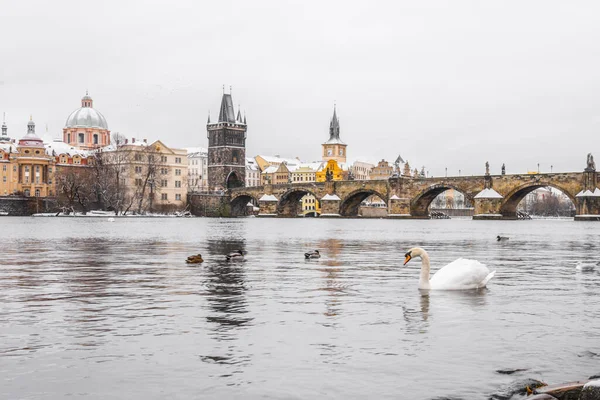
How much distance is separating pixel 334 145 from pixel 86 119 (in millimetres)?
61081

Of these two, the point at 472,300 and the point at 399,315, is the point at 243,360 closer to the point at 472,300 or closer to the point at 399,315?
the point at 399,315

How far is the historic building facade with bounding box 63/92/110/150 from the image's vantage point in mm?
136375

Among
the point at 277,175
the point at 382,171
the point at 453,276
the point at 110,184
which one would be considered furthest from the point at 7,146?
the point at 453,276

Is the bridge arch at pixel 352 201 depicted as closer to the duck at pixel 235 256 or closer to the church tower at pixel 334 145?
the church tower at pixel 334 145

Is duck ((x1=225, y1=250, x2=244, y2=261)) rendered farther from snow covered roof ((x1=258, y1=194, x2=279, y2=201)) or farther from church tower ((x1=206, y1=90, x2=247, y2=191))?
church tower ((x1=206, y1=90, x2=247, y2=191))

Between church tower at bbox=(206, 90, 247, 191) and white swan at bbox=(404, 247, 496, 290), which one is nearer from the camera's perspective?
white swan at bbox=(404, 247, 496, 290)

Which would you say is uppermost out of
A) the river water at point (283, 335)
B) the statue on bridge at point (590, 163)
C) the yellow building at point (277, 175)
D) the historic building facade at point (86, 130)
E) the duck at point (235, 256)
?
the historic building facade at point (86, 130)

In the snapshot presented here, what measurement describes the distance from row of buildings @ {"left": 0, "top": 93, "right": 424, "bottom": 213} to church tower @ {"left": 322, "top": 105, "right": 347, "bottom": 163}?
5596 mm

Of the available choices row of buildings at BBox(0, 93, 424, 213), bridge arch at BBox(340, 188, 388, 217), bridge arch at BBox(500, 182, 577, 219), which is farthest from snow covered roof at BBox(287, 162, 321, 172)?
bridge arch at BBox(500, 182, 577, 219)

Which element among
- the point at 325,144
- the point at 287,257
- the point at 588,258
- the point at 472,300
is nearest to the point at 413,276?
the point at 472,300

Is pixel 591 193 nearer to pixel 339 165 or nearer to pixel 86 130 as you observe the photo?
pixel 86 130

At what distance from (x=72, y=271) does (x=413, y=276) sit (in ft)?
25.4

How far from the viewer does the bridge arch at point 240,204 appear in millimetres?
125387

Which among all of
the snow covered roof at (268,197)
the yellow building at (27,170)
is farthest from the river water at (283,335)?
the yellow building at (27,170)
